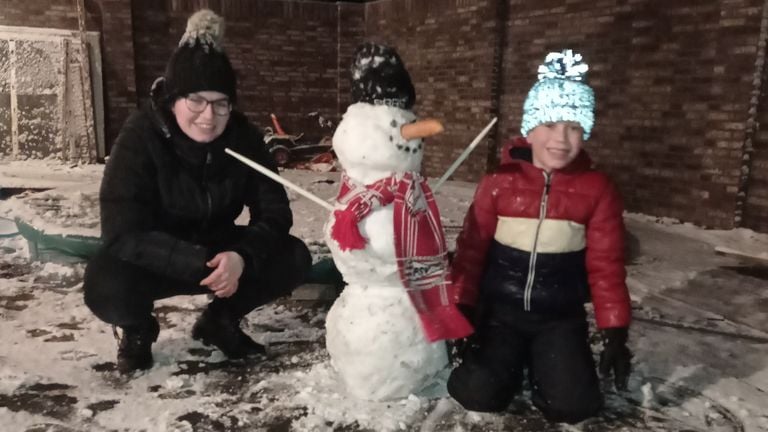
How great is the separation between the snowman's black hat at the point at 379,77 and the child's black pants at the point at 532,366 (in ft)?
2.78

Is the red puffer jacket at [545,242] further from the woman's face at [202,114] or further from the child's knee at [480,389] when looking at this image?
the woman's face at [202,114]

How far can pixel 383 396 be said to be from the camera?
2.05 meters

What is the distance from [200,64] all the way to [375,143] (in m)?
0.77

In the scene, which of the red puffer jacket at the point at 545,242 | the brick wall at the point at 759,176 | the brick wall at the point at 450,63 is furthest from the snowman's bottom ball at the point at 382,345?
the brick wall at the point at 450,63

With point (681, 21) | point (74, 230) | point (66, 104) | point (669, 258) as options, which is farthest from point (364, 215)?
point (66, 104)

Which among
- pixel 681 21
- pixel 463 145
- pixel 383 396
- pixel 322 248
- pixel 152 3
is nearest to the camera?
pixel 383 396

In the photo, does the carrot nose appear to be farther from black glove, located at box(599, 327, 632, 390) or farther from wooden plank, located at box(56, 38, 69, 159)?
wooden plank, located at box(56, 38, 69, 159)

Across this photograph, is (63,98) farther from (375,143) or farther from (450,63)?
(375,143)

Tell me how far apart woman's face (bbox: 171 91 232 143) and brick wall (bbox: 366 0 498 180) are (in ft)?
16.7

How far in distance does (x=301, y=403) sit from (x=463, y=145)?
5718 mm

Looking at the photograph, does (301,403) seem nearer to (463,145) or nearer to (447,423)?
(447,423)

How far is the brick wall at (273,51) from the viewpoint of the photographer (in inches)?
321

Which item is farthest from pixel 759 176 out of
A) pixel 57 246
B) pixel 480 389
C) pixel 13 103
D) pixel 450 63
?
pixel 13 103

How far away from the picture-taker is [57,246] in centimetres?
355
